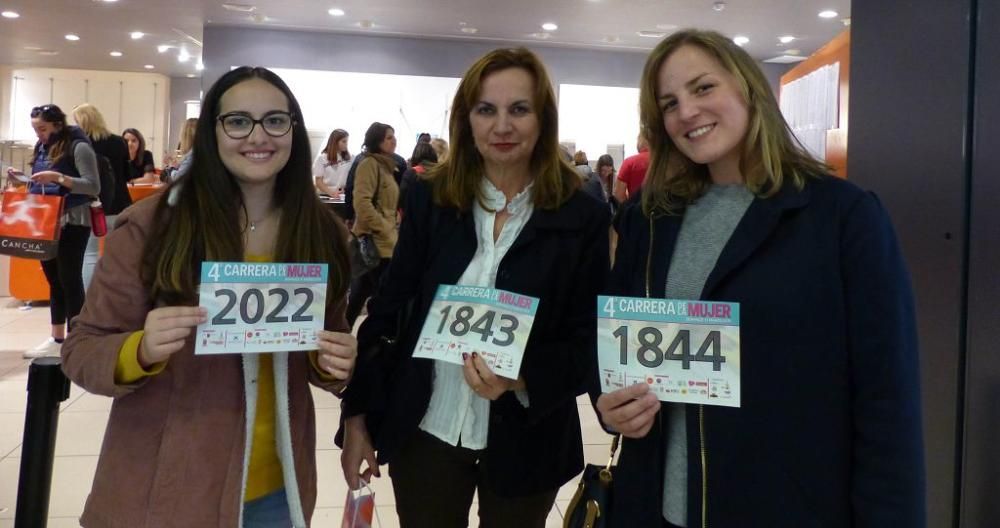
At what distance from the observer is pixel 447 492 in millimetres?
1562

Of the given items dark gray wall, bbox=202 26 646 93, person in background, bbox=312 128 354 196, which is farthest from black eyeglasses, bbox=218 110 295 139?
dark gray wall, bbox=202 26 646 93

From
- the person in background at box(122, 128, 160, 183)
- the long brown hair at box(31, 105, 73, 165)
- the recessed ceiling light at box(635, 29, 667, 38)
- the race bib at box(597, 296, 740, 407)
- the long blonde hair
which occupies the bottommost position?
the race bib at box(597, 296, 740, 407)

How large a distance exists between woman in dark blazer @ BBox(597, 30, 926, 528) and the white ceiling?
754 centimetres

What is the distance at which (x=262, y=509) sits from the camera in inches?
54.8

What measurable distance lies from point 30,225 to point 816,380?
4.39 m

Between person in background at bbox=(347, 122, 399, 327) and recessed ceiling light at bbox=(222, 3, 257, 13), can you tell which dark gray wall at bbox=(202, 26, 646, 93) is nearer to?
recessed ceiling light at bbox=(222, 3, 257, 13)

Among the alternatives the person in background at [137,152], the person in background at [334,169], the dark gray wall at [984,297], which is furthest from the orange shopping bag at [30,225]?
the dark gray wall at [984,297]

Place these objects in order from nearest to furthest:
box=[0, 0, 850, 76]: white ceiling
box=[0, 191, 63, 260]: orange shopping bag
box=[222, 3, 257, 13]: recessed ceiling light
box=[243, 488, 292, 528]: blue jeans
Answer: box=[243, 488, 292, 528]: blue jeans
box=[0, 191, 63, 260]: orange shopping bag
box=[0, 0, 850, 76]: white ceiling
box=[222, 3, 257, 13]: recessed ceiling light

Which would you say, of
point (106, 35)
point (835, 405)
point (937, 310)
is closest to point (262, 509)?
point (835, 405)

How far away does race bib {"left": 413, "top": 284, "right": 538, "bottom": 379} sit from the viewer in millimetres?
1348

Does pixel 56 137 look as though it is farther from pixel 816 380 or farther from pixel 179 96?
pixel 179 96

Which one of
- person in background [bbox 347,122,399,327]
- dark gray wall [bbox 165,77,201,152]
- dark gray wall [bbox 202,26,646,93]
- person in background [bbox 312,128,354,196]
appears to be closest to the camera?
person in background [bbox 347,122,399,327]

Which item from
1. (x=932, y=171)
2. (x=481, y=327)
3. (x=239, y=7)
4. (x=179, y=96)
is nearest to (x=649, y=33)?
(x=239, y=7)

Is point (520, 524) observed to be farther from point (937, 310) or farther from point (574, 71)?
point (574, 71)
